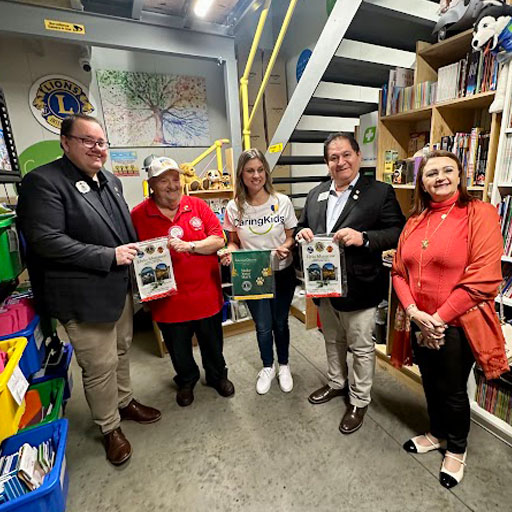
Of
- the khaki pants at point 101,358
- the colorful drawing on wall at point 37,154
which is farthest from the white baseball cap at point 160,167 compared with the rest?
the colorful drawing on wall at point 37,154

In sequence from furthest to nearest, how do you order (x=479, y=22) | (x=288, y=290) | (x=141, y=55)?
(x=141, y=55)
(x=288, y=290)
(x=479, y=22)

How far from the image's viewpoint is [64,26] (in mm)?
2385

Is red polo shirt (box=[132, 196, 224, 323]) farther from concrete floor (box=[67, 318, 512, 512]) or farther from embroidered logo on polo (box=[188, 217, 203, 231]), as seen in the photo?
concrete floor (box=[67, 318, 512, 512])

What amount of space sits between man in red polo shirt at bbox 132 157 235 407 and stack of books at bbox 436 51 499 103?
5.43ft

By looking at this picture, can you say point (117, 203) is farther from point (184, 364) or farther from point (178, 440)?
point (178, 440)

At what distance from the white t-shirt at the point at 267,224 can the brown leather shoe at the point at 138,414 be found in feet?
4.01

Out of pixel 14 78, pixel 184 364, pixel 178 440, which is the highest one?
pixel 14 78

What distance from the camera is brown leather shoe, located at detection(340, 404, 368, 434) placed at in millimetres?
1746

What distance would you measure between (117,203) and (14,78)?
267 centimetres

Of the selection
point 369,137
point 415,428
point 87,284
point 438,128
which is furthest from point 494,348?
point 369,137

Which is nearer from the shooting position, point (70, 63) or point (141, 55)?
point (70, 63)

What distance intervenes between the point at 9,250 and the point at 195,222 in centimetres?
87

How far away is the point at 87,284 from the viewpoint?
1415mm

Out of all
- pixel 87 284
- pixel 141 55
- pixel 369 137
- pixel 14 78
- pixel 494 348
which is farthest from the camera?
pixel 141 55
